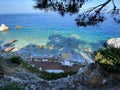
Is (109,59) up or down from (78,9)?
down

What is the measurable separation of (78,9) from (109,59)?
2.65 metres

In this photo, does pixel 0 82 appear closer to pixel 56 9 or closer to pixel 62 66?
pixel 56 9

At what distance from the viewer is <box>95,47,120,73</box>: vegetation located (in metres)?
8.74

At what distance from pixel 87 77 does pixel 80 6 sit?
105 inches

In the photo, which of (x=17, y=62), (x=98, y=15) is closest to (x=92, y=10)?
(x=98, y=15)

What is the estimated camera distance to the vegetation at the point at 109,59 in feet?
28.7

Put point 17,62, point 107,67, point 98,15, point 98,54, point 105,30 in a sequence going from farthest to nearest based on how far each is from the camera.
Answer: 1. point 105,30
2. point 17,62
3. point 98,54
4. point 107,67
5. point 98,15

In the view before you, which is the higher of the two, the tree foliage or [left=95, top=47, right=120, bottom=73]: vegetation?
the tree foliage

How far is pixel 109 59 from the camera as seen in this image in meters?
9.00

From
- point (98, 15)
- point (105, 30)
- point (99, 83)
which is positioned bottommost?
point (105, 30)

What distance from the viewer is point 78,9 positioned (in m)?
7.59

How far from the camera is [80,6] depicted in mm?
7547

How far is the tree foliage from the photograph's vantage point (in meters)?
7.27

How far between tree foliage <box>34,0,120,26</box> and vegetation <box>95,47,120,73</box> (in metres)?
1.76
